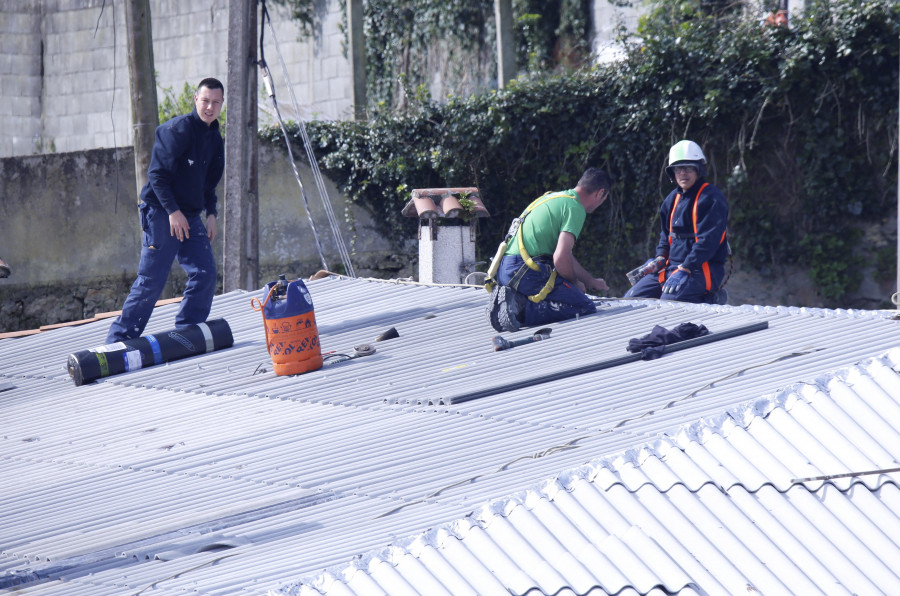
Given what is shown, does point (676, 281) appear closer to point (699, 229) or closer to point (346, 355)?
point (699, 229)

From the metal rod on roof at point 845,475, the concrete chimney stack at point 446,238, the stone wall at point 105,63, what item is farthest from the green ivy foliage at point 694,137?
the metal rod on roof at point 845,475

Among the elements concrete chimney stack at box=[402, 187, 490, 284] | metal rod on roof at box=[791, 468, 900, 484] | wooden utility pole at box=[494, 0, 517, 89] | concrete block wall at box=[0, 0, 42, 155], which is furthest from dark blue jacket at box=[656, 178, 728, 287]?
concrete block wall at box=[0, 0, 42, 155]

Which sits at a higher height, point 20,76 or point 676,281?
point 20,76

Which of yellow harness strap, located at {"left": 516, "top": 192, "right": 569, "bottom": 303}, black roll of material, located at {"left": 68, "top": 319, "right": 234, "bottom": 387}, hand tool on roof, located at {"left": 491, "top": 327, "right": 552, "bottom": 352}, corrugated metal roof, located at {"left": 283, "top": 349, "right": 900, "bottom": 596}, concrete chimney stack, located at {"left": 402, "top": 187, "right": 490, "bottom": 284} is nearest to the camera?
corrugated metal roof, located at {"left": 283, "top": 349, "right": 900, "bottom": 596}

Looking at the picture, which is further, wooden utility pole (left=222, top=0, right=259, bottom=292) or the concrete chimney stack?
wooden utility pole (left=222, top=0, right=259, bottom=292)

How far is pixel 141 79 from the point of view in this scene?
1203cm

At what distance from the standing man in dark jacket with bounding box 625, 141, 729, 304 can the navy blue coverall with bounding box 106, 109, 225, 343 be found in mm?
3377

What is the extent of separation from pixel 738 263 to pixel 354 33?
665 cm

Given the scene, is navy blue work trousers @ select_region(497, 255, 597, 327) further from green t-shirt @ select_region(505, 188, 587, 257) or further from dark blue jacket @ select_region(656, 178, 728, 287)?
dark blue jacket @ select_region(656, 178, 728, 287)

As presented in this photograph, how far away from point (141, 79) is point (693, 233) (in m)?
7.36

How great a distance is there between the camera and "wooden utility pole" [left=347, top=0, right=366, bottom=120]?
15.3 metres

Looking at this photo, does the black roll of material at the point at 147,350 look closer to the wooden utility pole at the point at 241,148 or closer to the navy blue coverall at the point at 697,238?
the wooden utility pole at the point at 241,148

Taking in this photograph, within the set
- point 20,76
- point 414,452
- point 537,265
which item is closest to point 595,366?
point 537,265

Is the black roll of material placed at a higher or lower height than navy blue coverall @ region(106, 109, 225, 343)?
lower
